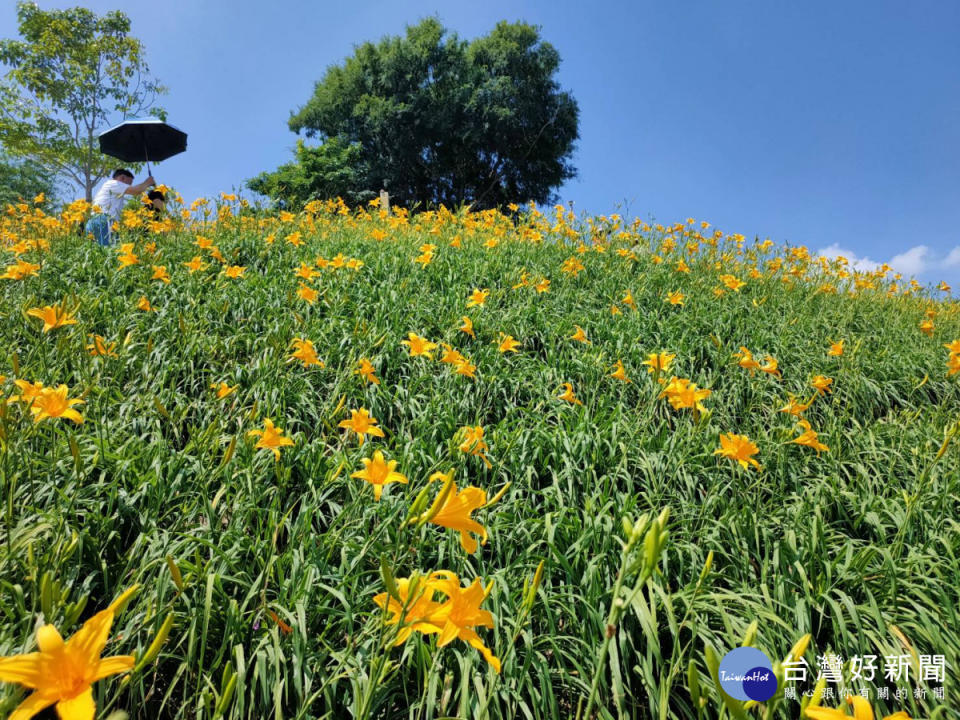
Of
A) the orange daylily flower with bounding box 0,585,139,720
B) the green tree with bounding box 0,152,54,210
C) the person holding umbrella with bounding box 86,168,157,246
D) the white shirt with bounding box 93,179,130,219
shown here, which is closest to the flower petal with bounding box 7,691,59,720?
the orange daylily flower with bounding box 0,585,139,720

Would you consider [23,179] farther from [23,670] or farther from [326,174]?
[23,670]

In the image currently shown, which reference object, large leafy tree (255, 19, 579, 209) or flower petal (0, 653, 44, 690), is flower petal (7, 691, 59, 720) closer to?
flower petal (0, 653, 44, 690)

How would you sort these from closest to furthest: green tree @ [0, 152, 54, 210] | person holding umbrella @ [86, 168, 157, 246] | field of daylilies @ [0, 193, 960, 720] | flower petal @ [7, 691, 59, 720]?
flower petal @ [7, 691, 59, 720]
field of daylilies @ [0, 193, 960, 720]
person holding umbrella @ [86, 168, 157, 246]
green tree @ [0, 152, 54, 210]

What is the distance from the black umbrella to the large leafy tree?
11981 millimetres

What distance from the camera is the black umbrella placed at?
663 cm

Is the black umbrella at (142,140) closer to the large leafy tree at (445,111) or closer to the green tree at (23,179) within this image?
the large leafy tree at (445,111)

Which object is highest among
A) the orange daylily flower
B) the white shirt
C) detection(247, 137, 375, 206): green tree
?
detection(247, 137, 375, 206): green tree

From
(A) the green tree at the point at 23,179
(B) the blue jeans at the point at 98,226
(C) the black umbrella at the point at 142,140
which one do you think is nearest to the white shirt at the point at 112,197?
(B) the blue jeans at the point at 98,226

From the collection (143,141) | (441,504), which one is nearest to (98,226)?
(143,141)

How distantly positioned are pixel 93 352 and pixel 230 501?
1100 millimetres

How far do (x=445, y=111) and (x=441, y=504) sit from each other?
20408 millimetres

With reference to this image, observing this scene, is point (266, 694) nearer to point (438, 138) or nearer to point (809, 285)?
point (809, 285)

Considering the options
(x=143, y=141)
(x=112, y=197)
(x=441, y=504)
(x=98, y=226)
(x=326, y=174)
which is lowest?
(x=441, y=504)

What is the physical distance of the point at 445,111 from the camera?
61.2ft
